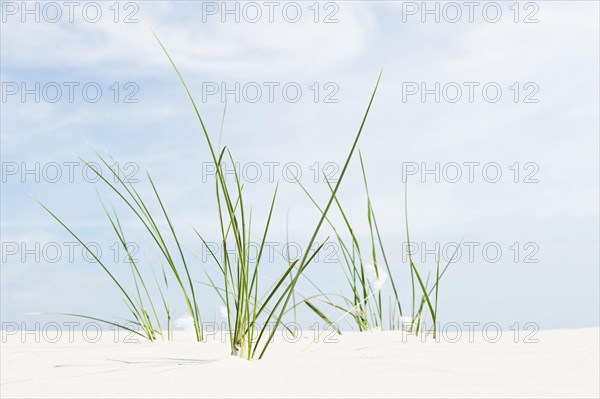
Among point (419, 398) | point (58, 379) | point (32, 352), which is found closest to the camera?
point (419, 398)

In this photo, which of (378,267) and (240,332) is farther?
(378,267)

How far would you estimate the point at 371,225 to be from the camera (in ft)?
9.82

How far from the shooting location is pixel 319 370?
1770mm

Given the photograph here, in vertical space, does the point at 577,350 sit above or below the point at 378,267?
below

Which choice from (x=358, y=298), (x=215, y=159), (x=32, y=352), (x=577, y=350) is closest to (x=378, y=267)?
(x=358, y=298)

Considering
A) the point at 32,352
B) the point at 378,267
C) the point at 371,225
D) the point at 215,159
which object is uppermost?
the point at 215,159

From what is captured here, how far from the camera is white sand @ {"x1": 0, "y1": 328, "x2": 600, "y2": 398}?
157 cm

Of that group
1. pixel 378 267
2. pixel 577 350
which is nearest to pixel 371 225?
pixel 378 267

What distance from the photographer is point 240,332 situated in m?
2.01

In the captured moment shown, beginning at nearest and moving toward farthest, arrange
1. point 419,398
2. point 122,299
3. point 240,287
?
point 419,398 → point 240,287 → point 122,299

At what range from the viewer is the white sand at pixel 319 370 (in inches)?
61.7

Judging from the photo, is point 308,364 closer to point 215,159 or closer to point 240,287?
point 240,287

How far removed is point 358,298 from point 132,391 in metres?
1.63

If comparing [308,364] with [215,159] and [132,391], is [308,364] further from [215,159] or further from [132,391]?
[215,159]
